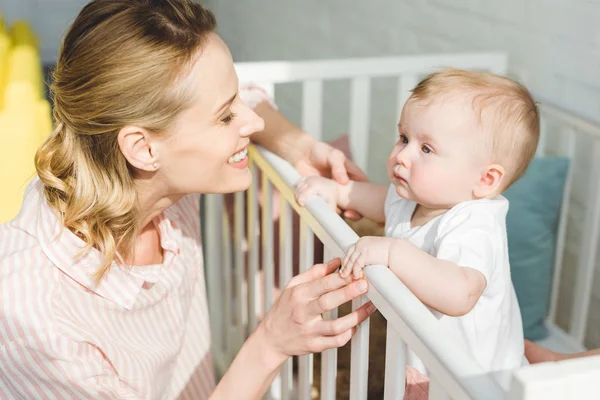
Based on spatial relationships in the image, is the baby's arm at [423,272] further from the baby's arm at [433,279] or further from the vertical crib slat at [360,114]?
the vertical crib slat at [360,114]

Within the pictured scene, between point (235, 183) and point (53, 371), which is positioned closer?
point (53, 371)

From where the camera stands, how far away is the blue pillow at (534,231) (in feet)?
5.67

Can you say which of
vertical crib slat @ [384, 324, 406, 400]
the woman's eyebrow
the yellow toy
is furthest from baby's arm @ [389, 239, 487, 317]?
the yellow toy

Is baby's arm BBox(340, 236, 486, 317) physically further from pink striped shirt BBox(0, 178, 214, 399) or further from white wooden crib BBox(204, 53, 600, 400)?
pink striped shirt BBox(0, 178, 214, 399)

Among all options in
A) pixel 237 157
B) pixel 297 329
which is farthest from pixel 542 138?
pixel 297 329

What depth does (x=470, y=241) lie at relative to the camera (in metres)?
1.11

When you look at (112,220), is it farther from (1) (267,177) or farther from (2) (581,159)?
(2) (581,159)

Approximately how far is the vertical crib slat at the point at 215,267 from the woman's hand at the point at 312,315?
0.71 m

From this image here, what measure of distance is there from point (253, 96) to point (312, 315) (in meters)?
0.73

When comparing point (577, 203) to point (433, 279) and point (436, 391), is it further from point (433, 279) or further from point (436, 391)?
point (436, 391)

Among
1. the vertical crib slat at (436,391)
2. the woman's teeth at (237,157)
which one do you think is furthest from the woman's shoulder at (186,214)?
the vertical crib slat at (436,391)

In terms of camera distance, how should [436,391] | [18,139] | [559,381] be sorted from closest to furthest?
[559,381] < [436,391] < [18,139]

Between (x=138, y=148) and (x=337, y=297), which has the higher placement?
(x=138, y=148)

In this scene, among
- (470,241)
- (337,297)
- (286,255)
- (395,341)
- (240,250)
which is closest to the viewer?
(395,341)
